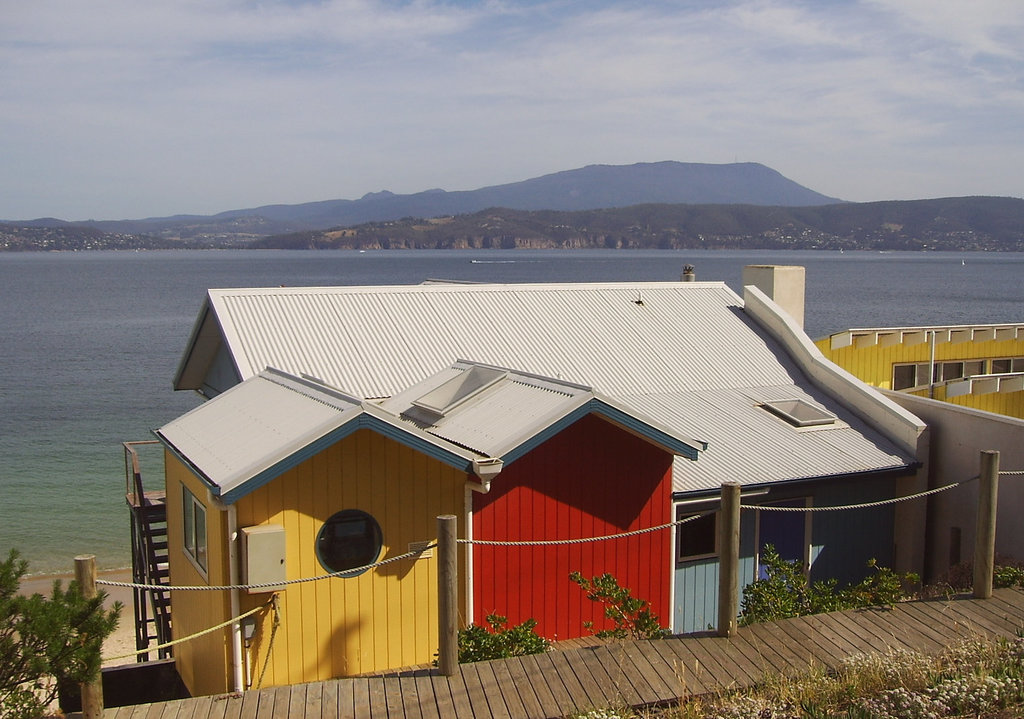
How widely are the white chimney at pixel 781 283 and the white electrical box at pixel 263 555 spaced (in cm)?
1641

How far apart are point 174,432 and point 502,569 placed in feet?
13.6

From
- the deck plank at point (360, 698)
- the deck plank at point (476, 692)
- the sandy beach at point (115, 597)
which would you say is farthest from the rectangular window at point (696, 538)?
the sandy beach at point (115, 597)

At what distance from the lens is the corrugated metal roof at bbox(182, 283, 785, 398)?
18.0m

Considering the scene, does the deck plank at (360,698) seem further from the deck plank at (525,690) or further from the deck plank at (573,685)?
the deck plank at (573,685)

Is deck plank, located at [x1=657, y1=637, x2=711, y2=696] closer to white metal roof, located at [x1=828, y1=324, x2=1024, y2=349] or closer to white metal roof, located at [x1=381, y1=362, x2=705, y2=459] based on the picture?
white metal roof, located at [x1=381, y1=362, x2=705, y2=459]

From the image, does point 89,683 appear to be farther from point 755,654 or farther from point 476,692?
point 755,654

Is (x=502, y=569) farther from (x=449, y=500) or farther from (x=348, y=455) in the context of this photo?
(x=348, y=455)

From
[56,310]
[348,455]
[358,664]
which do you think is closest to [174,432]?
[348,455]

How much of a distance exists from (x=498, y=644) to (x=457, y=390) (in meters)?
4.96

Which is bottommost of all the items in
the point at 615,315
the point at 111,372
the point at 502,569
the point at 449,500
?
the point at 111,372

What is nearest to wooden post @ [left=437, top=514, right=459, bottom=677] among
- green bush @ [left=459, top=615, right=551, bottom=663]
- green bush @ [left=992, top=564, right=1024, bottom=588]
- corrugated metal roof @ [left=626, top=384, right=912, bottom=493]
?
green bush @ [left=459, top=615, right=551, bottom=663]

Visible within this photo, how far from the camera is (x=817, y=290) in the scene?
153750 millimetres

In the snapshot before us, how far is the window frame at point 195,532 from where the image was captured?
1039 cm

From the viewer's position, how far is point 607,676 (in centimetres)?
830
